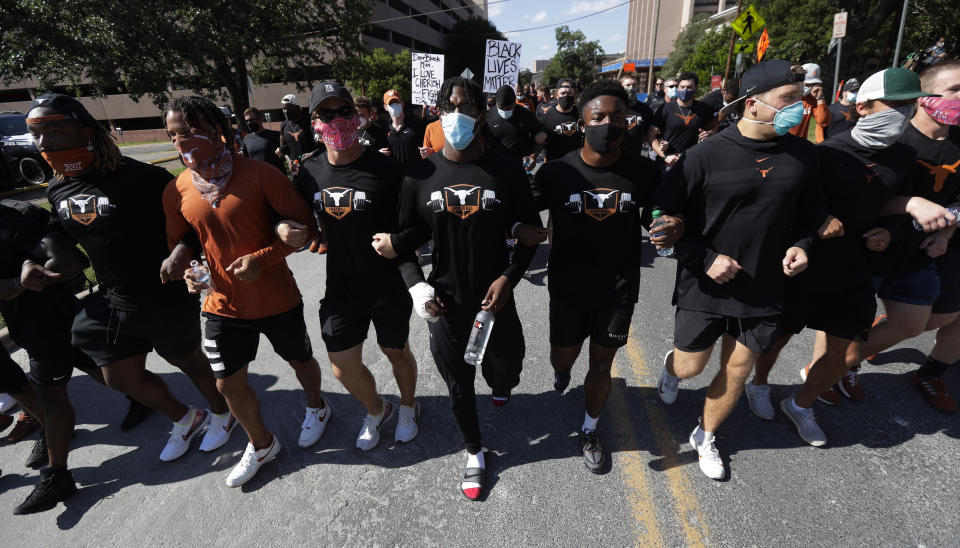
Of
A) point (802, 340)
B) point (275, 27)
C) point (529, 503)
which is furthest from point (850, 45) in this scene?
point (529, 503)

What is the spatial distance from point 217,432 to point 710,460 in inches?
136

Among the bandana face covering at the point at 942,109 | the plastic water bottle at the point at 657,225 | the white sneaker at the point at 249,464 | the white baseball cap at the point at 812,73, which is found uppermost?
the white baseball cap at the point at 812,73

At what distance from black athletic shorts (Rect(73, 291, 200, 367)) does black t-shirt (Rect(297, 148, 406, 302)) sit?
3.73 feet

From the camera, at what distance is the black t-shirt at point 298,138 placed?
8.13 m

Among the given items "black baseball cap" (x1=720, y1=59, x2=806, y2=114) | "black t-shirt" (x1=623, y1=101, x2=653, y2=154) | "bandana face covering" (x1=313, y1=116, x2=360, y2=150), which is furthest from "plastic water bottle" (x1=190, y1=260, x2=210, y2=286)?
"black t-shirt" (x1=623, y1=101, x2=653, y2=154)

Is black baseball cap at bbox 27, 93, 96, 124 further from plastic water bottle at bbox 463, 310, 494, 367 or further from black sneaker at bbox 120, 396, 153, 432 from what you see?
plastic water bottle at bbox 463, 310, 494, 367

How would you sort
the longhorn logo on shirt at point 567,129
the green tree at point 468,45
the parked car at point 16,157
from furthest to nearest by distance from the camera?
the green tree at point 468,45, the parked car at point 16,157, the longhorn logo on shirt at point 567,129

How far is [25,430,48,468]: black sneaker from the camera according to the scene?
10.3 feet

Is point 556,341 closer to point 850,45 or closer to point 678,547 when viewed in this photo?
point 678,547

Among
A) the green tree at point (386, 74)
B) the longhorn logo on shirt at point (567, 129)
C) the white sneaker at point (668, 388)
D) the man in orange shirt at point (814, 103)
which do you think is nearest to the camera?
the white sneaker at point (668, 388)

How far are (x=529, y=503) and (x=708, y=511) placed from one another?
101 cm

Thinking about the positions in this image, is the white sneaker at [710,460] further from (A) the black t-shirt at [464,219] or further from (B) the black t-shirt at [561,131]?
(B) the black t-shirt at [561,131]

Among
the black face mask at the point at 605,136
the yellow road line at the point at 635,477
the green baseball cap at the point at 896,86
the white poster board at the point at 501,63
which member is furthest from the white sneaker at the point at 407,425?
the white poster board at the point at 501,63

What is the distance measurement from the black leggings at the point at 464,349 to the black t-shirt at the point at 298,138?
22.4 feet
